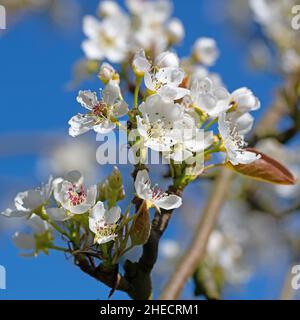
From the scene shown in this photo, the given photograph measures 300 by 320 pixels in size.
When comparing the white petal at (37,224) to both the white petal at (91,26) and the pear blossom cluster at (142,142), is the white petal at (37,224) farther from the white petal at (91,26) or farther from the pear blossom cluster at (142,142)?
the white petal at (91,26)

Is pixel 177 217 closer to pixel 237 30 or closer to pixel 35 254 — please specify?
pixel 237 30

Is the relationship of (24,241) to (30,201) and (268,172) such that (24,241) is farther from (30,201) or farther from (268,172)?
(268,172)

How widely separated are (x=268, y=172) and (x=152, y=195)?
0.31 metres

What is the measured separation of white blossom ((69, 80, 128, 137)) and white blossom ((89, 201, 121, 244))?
0.52ft

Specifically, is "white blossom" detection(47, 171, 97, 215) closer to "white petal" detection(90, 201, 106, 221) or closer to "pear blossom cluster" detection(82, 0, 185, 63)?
"white petal" detection(90, 201, 106, 221)

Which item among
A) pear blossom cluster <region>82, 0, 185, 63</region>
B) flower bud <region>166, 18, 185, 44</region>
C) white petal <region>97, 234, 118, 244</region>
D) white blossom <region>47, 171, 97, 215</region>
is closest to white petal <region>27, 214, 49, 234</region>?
white blossom <region>47, 171, 97, 215</region>

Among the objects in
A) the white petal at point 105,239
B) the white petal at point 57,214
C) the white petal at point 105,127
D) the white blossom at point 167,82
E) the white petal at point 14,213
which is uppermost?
the white blossom at point 167,82

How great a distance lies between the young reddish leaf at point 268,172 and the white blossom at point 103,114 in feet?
1.01

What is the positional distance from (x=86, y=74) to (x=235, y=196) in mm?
Answer: 1385

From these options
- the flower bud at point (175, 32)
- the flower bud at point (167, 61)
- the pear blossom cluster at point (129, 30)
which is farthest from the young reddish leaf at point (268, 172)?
the flower bud at point (175, 32)

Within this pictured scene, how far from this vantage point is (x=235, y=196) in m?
3.64

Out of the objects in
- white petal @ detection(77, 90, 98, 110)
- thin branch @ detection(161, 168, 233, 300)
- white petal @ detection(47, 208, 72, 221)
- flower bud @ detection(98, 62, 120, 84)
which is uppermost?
flower bud @ detection(98, 62, 120, 84)

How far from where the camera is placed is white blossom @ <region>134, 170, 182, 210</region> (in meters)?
1.33

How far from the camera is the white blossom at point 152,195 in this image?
1.33 metres
